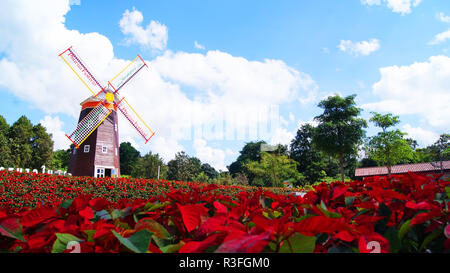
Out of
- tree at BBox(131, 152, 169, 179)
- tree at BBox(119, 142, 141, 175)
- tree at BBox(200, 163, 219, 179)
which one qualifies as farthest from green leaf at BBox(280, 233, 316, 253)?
tree at BBox(200, 163, 219, 179)

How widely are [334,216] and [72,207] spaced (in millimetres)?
952

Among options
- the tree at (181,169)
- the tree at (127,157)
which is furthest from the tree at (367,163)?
the tree at (127,157)

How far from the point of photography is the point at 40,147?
3578 centimetres

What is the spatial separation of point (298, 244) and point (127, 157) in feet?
169

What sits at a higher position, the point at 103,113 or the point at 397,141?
the point at 103,113

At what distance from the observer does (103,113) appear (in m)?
20.0

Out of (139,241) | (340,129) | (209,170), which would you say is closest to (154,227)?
(139,241)

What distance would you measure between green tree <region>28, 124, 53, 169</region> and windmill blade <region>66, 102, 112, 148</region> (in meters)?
21.0

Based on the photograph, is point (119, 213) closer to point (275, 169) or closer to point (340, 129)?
point (275, 169)

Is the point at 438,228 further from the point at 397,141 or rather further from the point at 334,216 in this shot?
the point at 397,141

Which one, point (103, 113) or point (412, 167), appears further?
point (412, 167)

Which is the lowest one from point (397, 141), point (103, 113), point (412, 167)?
point (412, 167)

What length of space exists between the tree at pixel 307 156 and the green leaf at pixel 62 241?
1342 inches
